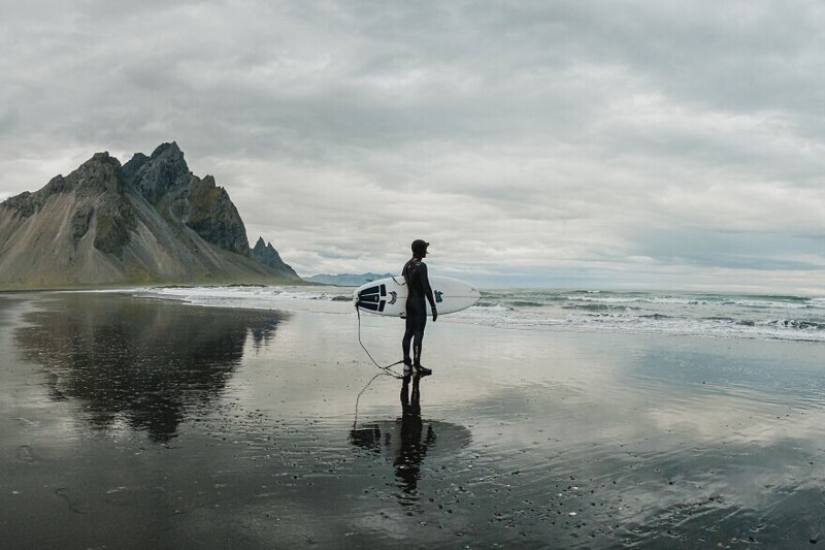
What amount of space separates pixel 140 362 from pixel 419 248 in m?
6.77

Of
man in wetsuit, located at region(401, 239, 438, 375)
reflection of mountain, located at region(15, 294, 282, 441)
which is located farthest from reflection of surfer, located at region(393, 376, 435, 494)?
reflection of mountain, located at region(15, 294, 282, 441)

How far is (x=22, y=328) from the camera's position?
73.2 ft

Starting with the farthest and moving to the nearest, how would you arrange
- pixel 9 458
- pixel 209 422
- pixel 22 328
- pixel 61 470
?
pixel 22 328 < pixel 209 422 < pixel 9 458 < pixel 61 470

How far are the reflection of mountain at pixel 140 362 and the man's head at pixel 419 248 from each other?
4702 millimetres

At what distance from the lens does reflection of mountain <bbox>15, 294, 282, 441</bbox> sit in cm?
898

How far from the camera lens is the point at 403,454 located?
6.99m

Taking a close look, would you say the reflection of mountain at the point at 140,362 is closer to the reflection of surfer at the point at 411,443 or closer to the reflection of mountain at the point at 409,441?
the reflection of mountain at the point at 409,441

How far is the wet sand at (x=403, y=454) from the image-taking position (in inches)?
191

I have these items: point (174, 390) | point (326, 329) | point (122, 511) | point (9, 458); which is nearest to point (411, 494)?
point (122, 511)

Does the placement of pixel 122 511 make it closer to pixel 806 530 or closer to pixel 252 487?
pixel 252 487

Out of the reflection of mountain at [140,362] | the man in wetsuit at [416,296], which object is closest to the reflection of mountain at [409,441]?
the reflection of mountain at [140,362]

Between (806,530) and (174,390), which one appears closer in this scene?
(806,530)

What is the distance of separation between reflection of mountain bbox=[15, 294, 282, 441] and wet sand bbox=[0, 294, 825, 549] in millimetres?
90

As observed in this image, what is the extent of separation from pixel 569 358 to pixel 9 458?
1263 cm
